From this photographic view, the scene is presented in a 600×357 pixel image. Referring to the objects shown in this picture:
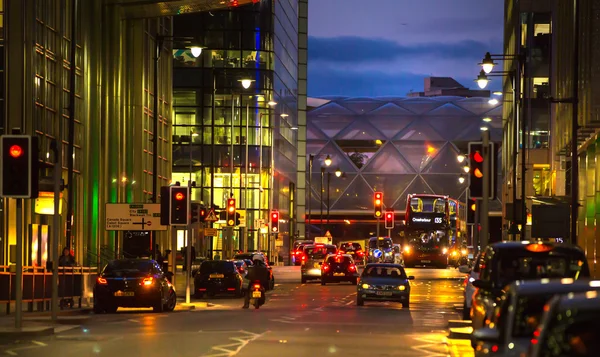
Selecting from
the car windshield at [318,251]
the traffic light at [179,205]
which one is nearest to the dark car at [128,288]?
the traffic light at [179,205]

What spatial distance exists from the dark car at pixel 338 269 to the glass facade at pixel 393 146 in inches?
3137

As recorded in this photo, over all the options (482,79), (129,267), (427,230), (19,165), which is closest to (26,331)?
(19,165)

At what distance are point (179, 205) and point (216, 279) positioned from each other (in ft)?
24.3

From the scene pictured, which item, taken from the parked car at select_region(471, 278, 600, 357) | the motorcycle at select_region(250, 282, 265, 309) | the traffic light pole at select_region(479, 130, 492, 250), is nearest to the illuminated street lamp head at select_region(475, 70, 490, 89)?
the motorcycle at select_region(250, 282, 265, 309)

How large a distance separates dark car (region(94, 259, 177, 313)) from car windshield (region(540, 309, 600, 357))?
86.5ft

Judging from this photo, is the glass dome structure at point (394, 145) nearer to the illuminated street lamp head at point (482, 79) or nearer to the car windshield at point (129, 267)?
the illuminated street lamp head at point (482, 79)

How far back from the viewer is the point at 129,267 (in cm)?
3434

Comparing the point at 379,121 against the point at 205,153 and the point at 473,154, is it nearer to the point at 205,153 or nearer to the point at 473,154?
the point at 205,153

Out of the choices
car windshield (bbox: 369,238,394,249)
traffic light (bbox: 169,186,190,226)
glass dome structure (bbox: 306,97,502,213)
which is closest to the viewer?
traffic light (bbox: 169,186,190,226)

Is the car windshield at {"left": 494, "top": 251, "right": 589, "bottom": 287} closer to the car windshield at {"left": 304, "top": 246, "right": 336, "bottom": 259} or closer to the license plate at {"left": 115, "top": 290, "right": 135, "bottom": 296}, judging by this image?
the license plate at {"left": 115, "top": 290, "right": 135, "bottom": 296}

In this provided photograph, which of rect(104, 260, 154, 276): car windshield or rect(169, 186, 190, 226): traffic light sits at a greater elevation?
rect(169, 186, 190, 226): traffic light

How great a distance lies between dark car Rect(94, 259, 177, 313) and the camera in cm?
3384

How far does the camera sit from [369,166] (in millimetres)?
140250

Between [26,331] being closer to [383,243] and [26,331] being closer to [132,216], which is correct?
[132,216]
